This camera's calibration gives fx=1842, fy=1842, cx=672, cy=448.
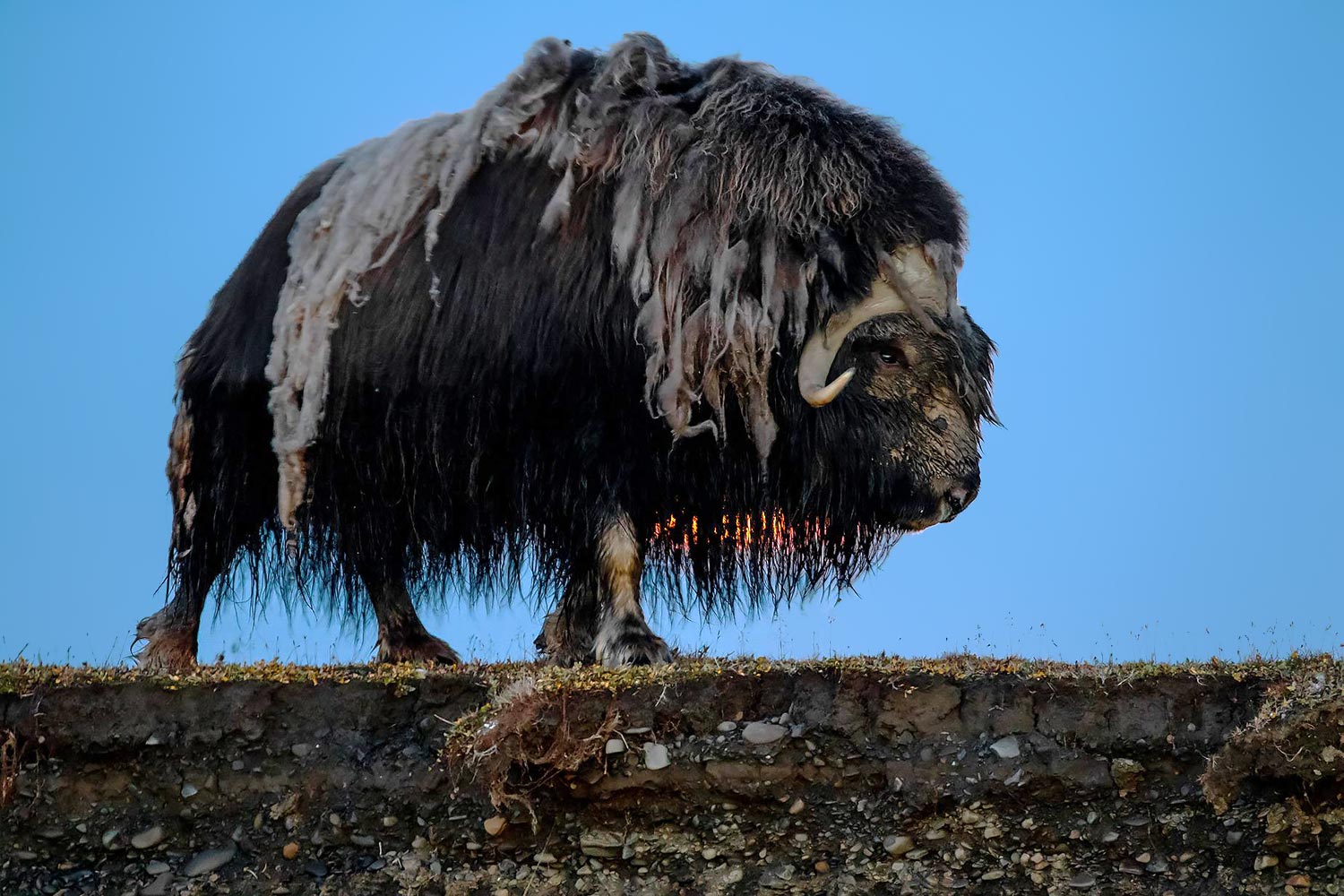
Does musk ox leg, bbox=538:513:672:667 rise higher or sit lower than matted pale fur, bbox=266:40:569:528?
lower

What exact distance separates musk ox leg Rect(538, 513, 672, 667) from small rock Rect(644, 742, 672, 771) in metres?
0.53

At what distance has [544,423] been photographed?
6.24 m

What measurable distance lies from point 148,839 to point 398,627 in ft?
5.59

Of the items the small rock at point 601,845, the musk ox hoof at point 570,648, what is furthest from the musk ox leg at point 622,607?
the small rock at point 601,845

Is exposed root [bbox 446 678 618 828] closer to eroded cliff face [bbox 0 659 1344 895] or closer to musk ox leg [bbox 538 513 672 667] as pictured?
eroded cliff face [bbox 0 659 1344 895]

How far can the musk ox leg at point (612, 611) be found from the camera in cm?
594

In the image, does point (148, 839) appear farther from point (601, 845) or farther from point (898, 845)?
point (898, 845)

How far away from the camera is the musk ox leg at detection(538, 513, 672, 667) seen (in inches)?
234

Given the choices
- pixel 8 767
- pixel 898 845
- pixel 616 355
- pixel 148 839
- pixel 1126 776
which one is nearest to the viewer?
pixel 898 845

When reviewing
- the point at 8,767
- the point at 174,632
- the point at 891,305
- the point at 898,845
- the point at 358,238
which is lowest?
the point at 898,845

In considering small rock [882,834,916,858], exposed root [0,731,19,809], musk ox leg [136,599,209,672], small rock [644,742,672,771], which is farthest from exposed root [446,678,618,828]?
musk ox leg [136,599,209,672]

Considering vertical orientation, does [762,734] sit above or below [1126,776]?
above

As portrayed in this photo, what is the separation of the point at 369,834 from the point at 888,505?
211 cm

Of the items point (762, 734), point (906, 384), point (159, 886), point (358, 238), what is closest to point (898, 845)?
point (762, 734)
